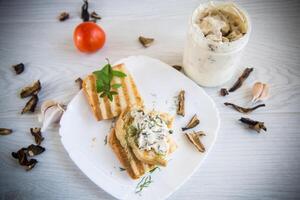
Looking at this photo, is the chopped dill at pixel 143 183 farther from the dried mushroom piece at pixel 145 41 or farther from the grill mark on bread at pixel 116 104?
the dried mushroom piece at pixel 145 41

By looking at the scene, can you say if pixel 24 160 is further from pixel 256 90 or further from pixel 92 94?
pixel 256 90

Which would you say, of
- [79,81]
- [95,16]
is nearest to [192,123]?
[79,81]

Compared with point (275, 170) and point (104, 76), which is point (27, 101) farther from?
point (275, 170)

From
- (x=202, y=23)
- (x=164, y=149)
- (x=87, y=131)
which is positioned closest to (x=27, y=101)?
(x=87, y=131)

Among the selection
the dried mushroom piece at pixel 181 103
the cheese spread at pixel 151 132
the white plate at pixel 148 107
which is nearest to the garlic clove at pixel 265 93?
the white plate at pixel 148 107

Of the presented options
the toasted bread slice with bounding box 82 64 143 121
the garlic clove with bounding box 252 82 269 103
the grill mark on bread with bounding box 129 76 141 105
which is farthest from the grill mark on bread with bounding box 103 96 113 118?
the garlic clove with bounding box 252 82 269 103

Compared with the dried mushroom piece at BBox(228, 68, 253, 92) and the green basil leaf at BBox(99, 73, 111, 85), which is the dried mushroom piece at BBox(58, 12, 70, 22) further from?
the dried mushroom piece at BBox(228, 68, 253, 92)
